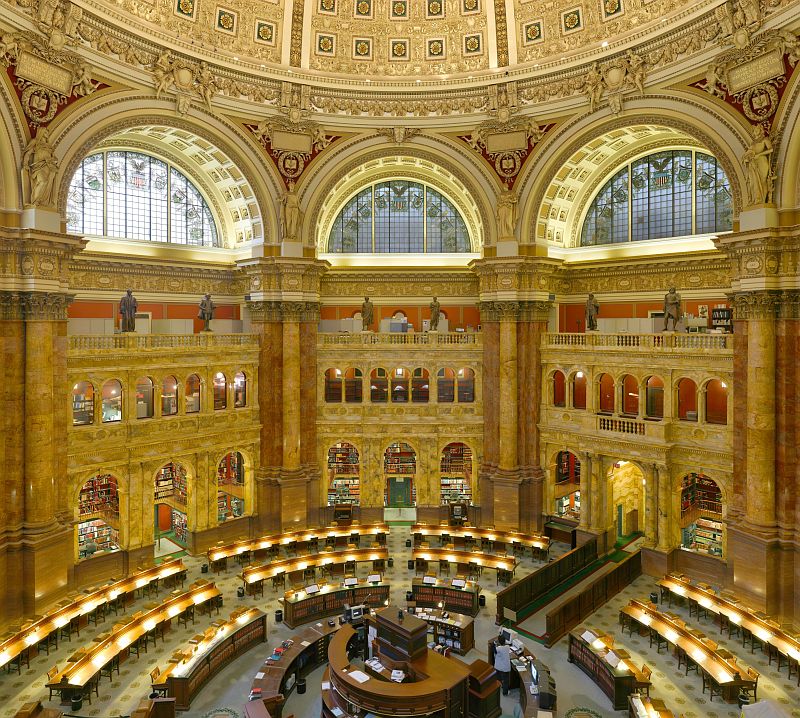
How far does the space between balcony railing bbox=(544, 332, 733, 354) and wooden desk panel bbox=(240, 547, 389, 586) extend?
498 inches

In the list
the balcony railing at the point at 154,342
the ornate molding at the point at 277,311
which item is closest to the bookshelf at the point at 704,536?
the ornate molding at the point at 277,311

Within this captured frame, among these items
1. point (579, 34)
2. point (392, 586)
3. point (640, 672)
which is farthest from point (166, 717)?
point (579, 34)

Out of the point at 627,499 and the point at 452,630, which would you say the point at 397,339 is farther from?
the point at 452,630

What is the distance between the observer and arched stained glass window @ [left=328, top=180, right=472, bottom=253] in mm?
32406

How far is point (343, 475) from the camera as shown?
1204 inches

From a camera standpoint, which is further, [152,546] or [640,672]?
[152,546]

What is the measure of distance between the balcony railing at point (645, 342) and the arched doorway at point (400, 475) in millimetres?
9510

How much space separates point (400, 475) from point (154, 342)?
1382cm

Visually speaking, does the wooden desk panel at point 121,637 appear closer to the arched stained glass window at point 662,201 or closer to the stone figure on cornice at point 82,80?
the stone figure on cornice at point 82,80

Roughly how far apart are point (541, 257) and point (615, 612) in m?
15.6

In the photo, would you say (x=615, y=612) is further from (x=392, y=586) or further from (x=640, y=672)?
(x=392, y=586)

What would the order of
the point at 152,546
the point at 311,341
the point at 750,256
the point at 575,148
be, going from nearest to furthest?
the point at 750,256, the point at 152,546, the point at 575,148, the point at 311,341

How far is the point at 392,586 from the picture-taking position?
23.4 metres

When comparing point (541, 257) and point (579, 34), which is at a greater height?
point (579, 34)
